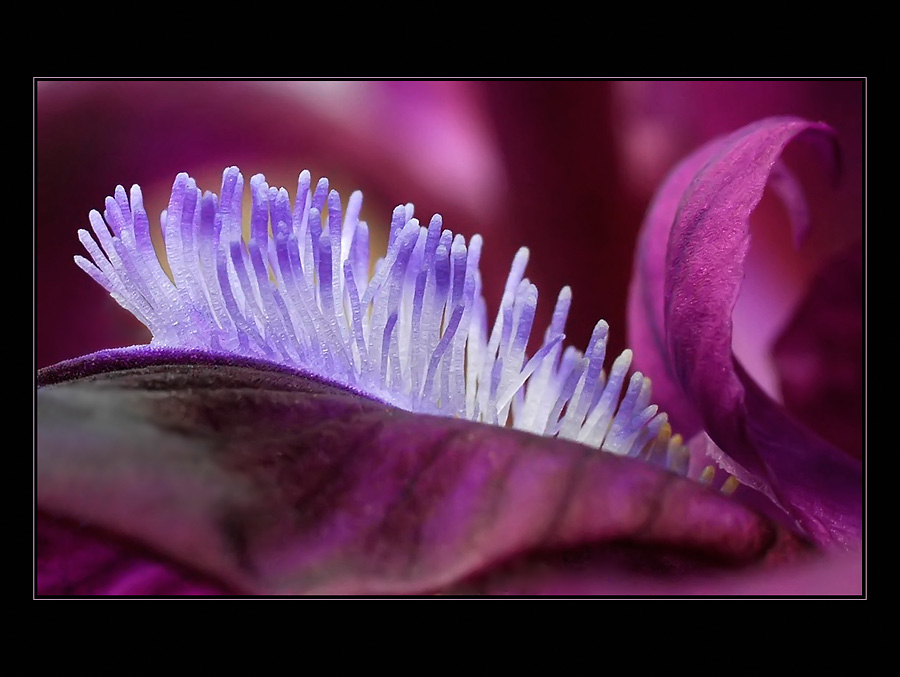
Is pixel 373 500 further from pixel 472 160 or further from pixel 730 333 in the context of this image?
pixel 472 160

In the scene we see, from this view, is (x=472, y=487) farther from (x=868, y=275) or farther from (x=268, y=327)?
(x=868, y=275)

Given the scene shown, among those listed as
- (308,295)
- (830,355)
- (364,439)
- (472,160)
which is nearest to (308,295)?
(308,295)

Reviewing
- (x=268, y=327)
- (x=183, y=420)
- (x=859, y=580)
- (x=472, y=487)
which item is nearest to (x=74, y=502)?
(x=183, y=420)

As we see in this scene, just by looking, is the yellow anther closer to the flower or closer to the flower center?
the flower

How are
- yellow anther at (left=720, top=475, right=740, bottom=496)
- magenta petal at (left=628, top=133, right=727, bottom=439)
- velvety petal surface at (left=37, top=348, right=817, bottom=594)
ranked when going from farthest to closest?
A: 1. magenta petal at (left=628, top=133, right=727, bottom=439)
2. yellow anther at (left=720, top=475, right=740, bottom=496)
3. velvety petal surface at (left=37, top=348, right=817, bottom=594)

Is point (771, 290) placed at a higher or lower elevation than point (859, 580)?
higher

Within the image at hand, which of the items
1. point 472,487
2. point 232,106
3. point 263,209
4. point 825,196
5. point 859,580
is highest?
point 232,106

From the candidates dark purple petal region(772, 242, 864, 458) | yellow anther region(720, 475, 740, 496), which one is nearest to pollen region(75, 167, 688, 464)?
yellow anther region(720, 475, 740, 496)
